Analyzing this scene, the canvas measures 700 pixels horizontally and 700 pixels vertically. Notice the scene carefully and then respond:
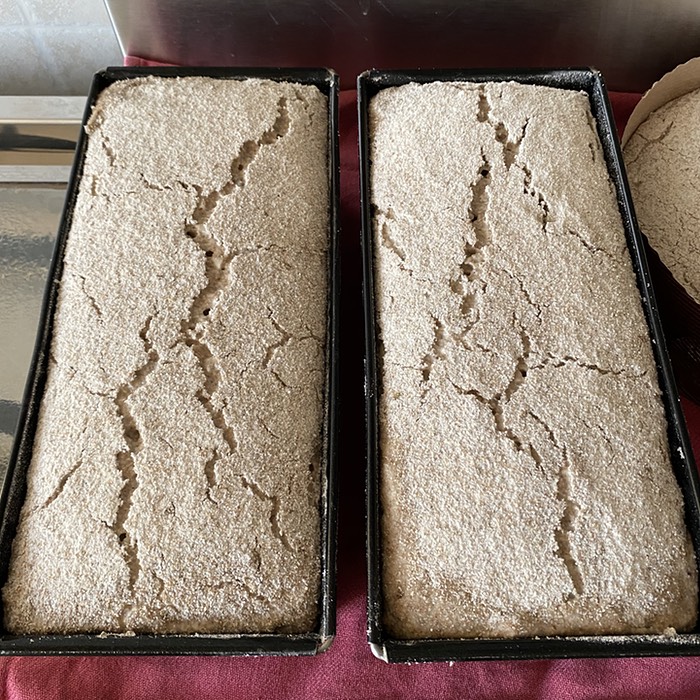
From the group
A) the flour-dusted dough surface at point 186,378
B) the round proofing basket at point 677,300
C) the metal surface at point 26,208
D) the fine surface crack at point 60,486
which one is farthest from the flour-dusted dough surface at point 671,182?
the metal surface at point 26,208

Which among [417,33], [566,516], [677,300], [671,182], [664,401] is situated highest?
[417,33]

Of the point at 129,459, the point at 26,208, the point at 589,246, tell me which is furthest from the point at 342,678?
the point at 26,208

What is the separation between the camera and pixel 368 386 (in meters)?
0.84

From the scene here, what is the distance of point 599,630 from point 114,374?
2.00 feet

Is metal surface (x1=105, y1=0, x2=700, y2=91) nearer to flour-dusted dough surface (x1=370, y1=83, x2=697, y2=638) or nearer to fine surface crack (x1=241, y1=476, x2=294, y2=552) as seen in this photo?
flour-dusted dough surface (x1=370, y1=83, x2=697, y2=638)

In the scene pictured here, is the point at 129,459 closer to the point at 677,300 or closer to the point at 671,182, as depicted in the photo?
the point at 677,300

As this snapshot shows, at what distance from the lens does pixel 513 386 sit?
0.83 metres

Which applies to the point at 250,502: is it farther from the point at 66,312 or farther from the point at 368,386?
the point at 66,312

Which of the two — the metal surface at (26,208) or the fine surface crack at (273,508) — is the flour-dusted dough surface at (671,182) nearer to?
the fine surface crack at (273,508)

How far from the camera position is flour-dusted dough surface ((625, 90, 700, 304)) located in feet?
3.20

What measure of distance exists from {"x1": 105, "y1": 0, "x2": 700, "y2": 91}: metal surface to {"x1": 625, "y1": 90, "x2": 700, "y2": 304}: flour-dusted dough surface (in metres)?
0.17

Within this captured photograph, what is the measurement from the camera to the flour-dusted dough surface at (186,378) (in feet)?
2.46

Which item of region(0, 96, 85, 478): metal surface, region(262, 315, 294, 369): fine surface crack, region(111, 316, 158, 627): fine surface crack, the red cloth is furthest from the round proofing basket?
region(0, 96, 85, 478): metal surface

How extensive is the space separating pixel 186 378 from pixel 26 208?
0.73 metres
